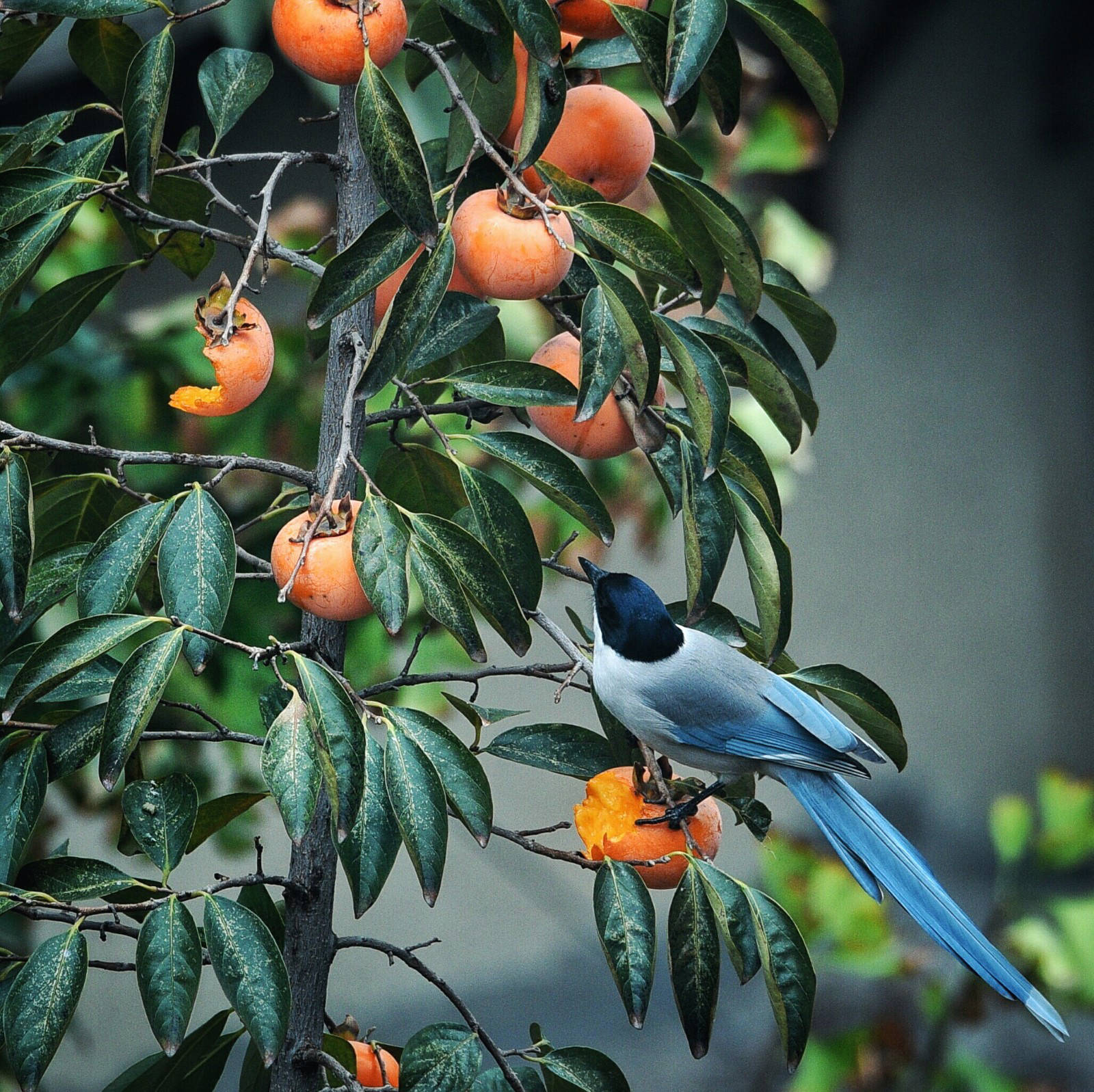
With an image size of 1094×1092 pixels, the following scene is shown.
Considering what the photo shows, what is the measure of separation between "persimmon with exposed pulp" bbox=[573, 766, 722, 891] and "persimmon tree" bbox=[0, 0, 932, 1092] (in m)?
0.02

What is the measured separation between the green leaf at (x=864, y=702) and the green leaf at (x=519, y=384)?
259mm

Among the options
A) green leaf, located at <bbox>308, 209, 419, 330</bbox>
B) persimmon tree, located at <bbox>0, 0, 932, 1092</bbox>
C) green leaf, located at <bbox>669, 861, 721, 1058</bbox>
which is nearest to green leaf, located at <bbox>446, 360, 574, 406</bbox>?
persimmon tree, located at <bbox>0, 0, 932, 1092</bbox>

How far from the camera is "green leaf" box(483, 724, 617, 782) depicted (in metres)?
0.87

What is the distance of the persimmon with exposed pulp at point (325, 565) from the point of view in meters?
0.70

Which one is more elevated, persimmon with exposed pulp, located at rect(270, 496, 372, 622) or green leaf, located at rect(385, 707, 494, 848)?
persimmon with exposed pulp, located at rect(270, 496, 372, 622)

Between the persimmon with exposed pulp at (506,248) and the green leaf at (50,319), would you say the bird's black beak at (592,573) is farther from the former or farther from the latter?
the green leaf at (50,319)

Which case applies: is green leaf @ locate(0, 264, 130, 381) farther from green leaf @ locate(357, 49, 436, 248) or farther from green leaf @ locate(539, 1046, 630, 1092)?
green leaf @ locate(539, 1046, 630, 1092)

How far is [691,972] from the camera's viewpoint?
75 centimetres

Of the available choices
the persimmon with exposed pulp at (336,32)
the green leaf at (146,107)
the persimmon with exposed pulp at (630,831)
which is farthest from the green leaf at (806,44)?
the persimmon with exposed pulp at (630,831)

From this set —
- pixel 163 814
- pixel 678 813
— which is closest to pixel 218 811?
pixel 163 814

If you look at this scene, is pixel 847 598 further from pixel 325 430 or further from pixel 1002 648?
pixel 325 430

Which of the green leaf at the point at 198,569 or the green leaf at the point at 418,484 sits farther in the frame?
the green leaf at the point at 418,484

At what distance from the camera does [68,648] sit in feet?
2.27

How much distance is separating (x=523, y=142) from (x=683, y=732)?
463 millimetres
